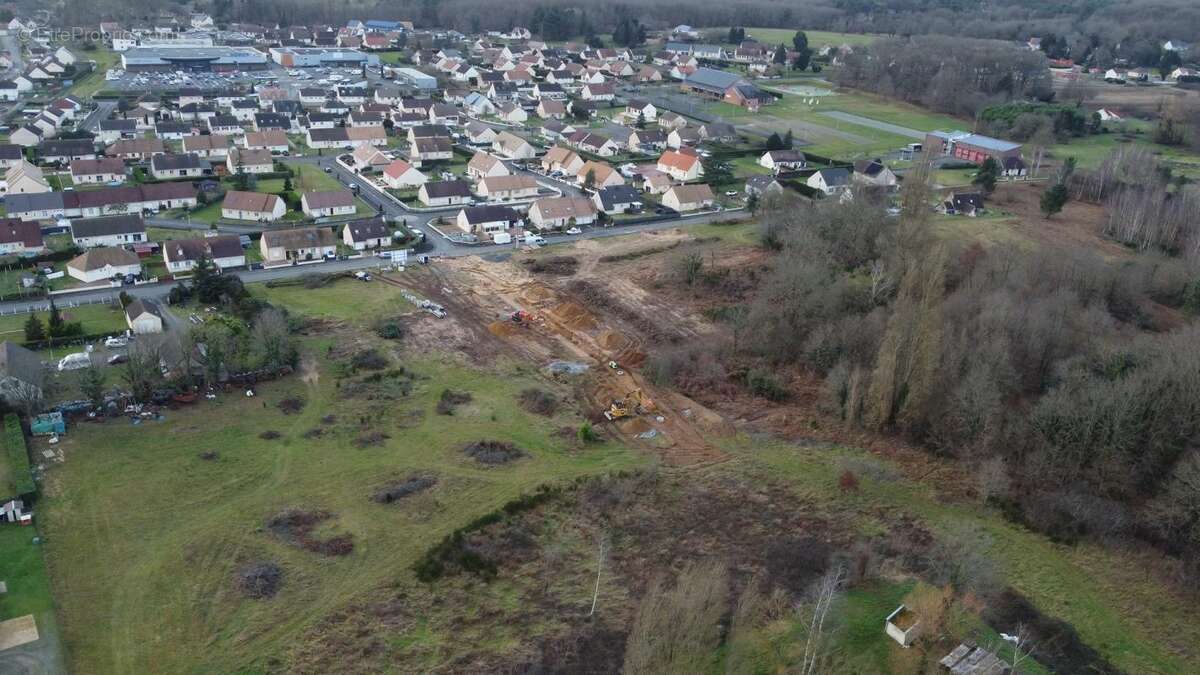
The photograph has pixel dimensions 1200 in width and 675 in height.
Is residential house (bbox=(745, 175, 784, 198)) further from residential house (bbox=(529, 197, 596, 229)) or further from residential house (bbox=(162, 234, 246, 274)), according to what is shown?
residential house (bbox=(162, 234, 246, 274))

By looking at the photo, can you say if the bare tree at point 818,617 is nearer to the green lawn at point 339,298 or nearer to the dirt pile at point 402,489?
the dirt pile at point 402,489

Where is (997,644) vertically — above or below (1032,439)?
below

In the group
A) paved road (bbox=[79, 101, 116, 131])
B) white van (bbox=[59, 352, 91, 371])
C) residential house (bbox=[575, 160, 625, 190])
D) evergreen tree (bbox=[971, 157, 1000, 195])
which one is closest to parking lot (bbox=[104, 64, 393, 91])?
paved road (bbox=[79, 101, 116, 131])

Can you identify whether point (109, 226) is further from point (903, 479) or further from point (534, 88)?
point (534, 88)

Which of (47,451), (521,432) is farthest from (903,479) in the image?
(47,451)

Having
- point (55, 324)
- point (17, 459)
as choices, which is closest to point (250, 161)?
point (55, 324)

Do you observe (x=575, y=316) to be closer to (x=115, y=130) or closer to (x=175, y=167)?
(x=175, y=167)

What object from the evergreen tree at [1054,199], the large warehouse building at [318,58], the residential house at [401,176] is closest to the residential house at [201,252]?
the residential house at [401,176]
